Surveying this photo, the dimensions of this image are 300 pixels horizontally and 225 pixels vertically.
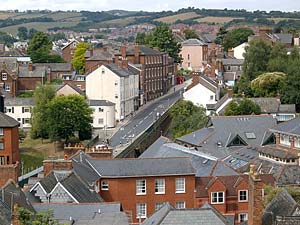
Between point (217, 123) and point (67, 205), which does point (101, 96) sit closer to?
point (217, 123)

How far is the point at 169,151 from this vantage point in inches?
1829

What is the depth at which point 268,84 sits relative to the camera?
7206 cm

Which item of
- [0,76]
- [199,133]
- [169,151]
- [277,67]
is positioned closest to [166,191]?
[169,151]

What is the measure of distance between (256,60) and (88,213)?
5248cm

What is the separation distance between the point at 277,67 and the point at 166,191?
133ft

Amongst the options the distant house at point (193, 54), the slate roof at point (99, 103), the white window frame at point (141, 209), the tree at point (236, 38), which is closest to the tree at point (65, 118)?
the slate roof at point (99, 103)

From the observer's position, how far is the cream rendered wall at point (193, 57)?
123188 millimetres

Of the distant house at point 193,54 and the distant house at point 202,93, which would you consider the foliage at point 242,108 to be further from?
the distant house at point 193,54

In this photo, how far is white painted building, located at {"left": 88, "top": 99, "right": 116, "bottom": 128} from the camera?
75.3m

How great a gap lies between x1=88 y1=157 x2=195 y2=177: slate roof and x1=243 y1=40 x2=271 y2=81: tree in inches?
1623

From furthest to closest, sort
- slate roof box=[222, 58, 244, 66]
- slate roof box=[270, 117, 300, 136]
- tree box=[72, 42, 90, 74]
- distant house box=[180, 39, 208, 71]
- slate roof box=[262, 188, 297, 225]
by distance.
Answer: distant house box=[180, 39, 208, 71] → slate roof box=[222, 58, 244, 66] → tree box=[72, 42, 90, 74] → slate roof box=[270, 117, 300, 136] → slate roof box=[262, 188, 297, 225]

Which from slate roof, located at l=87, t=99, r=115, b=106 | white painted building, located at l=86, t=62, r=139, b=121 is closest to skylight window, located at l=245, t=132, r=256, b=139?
slate roof, located at l=87, t=99, r=115, b=106

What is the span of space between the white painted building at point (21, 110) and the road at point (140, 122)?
29.1ft

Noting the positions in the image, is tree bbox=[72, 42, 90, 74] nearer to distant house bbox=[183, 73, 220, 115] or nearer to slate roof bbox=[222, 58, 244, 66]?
slate roof bbox=[222, 58, 244, 66]
